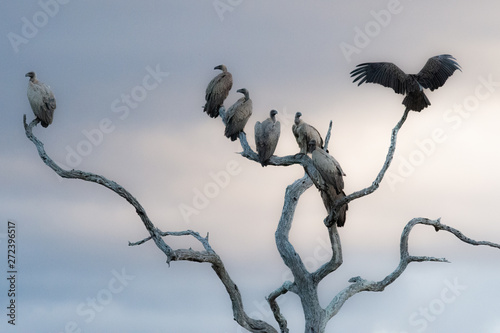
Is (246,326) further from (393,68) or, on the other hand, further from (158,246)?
(393,68)

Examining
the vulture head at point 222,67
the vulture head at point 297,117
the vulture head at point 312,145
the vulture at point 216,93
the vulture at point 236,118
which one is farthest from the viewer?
the vulture head at point 222,67

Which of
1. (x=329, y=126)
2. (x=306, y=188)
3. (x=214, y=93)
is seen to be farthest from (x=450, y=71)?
(x=214, y=93)

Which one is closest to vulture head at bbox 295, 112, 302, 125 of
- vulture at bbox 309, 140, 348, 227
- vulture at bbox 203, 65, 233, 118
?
vulture at bbox 309, 140, 348, 227

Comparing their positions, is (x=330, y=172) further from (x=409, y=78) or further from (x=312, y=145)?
(x=409, y=78)

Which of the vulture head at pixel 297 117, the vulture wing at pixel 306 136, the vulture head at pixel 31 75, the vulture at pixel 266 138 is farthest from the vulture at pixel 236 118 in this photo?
the vulture head at pixel 31 75

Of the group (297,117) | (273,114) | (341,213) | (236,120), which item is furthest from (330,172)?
(236,120)

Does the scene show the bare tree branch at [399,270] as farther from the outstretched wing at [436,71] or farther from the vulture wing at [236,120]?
the vulture wing at [236,120]

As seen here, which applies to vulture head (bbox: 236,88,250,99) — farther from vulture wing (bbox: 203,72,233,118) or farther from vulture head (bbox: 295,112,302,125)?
vulture head (bbox: 295,112,302,125)

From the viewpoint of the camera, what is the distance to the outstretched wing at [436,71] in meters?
16.9

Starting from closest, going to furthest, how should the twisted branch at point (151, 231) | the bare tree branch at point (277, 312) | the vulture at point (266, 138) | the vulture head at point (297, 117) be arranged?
the twisted branch at point (151, 231), the vulture at point (266, 138), the vulture head at point (297, 117), the bare tree branch at point (277, 312)

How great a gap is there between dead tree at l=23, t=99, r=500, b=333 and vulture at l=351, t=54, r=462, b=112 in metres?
0.33

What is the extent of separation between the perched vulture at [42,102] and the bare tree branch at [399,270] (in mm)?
6944

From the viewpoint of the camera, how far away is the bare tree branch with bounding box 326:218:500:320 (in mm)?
17531

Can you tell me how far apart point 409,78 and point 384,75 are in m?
0.48
